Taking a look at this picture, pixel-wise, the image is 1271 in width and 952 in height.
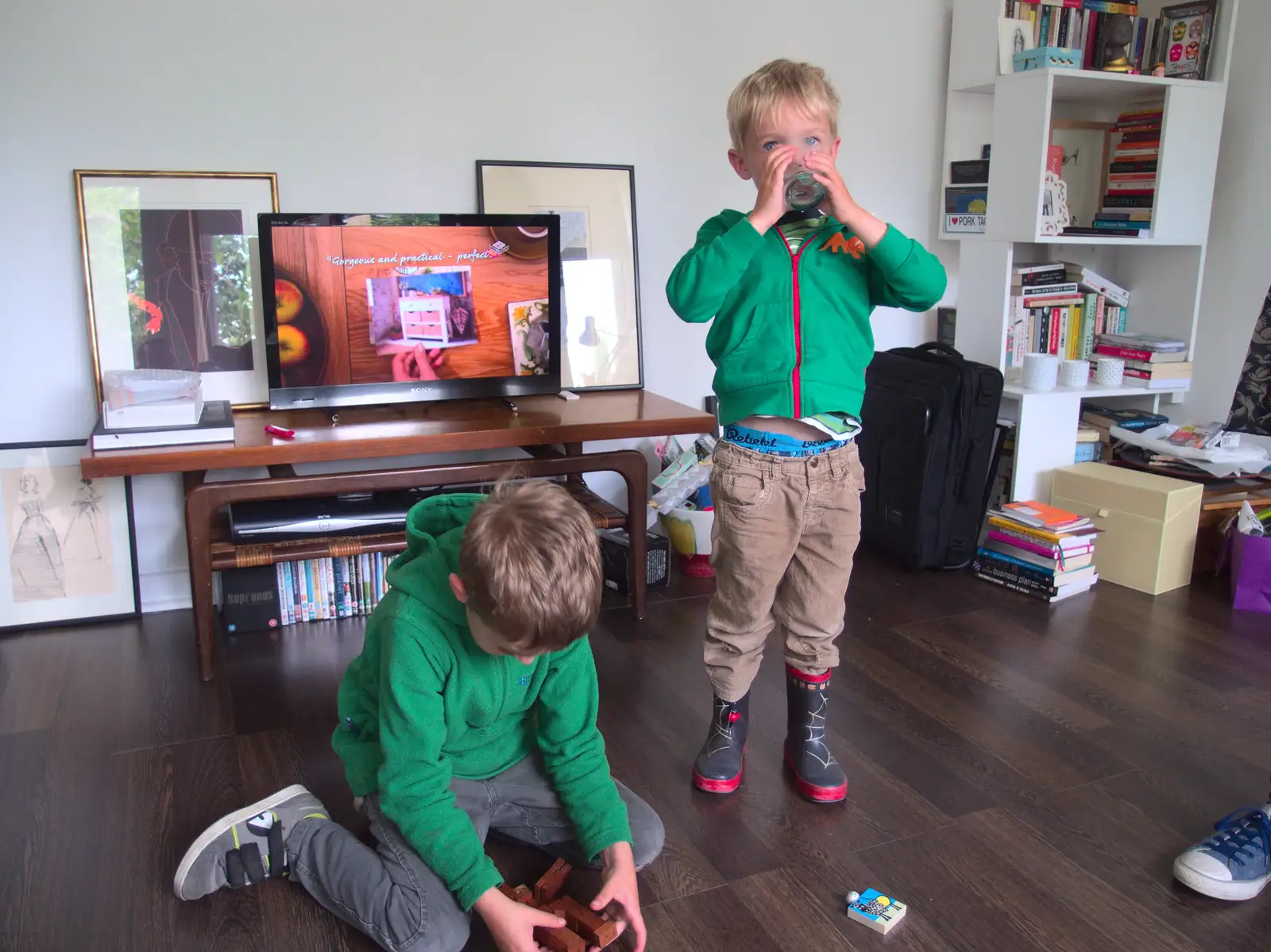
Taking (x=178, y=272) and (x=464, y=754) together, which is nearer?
(x=464, y=754)

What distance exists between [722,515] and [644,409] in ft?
3.14

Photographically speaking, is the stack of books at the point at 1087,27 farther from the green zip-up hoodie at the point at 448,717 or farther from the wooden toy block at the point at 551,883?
the wooden toy block at the point at 551,883

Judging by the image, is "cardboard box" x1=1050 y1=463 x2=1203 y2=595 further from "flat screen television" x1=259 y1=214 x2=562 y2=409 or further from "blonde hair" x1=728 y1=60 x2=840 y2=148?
"blonde hair" x1=728 y1=60 x2=840 y2=148

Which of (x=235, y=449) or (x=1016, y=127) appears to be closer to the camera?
(x=235, y=449)

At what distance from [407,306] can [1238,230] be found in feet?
8.54

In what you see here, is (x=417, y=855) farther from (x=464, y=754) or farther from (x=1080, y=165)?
(x=1080, y=165)

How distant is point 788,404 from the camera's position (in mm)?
1760

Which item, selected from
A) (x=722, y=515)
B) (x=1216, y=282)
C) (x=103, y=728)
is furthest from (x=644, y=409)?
(x=1216, y=282)

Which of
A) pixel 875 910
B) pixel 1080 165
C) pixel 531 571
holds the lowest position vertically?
pixel 875 910

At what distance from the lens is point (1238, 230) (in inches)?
132

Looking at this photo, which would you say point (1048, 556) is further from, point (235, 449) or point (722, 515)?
point (235, 449)

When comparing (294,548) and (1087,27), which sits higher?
(1087,27)

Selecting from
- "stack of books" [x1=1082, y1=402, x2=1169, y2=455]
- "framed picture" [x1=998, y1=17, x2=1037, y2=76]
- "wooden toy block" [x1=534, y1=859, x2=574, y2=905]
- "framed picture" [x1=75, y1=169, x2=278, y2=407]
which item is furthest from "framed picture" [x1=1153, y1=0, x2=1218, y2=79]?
"wooden toy block" [x1=534, y1=859, x2=574, y2=905]

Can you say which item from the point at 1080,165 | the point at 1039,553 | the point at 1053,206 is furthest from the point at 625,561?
the point at 1080,165
